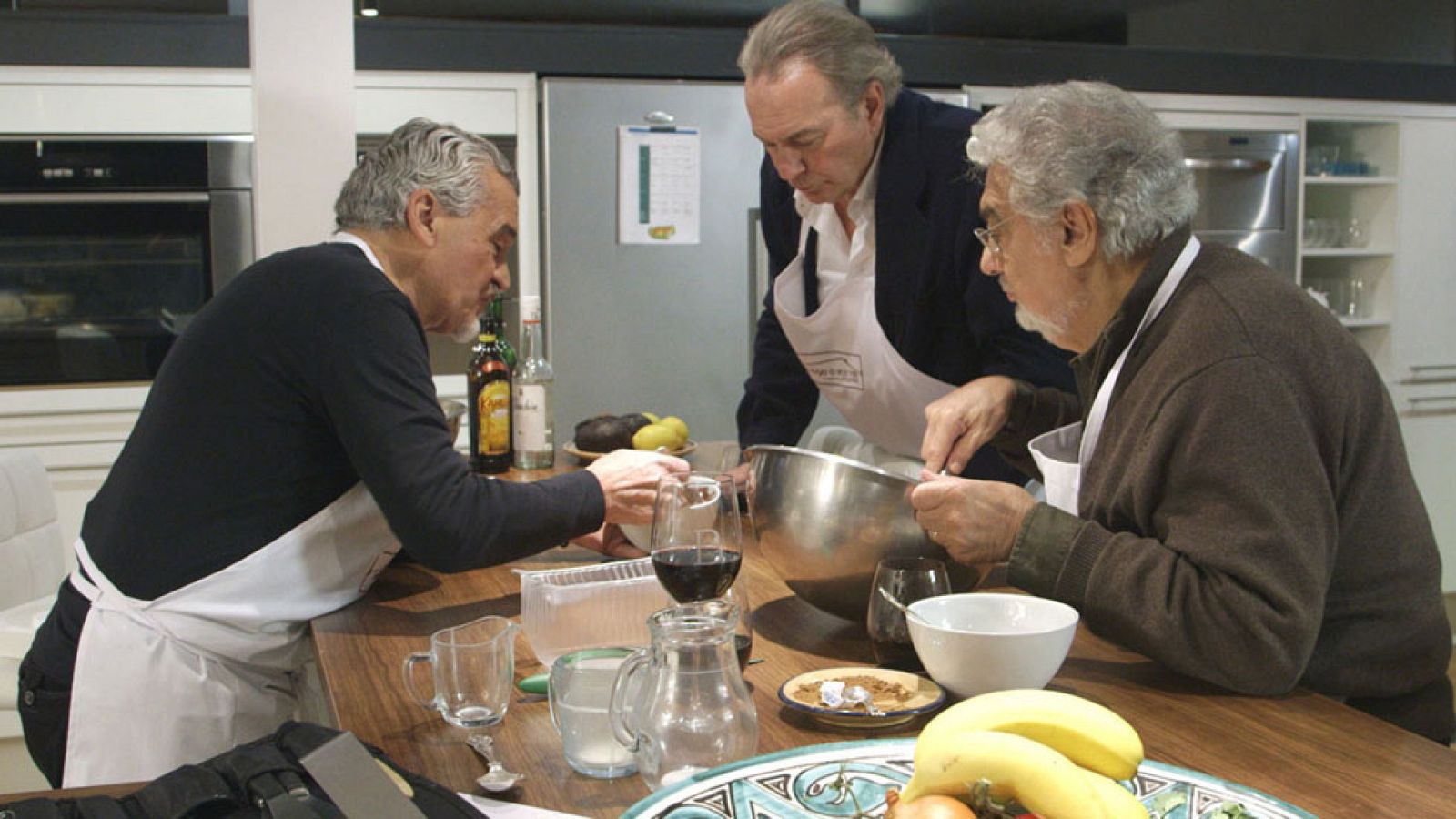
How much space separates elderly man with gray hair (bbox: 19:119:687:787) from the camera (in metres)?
1.57

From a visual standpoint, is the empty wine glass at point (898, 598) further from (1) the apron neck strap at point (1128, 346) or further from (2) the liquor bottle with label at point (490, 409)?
(2) the liquor bottle with label at point (490, 409)

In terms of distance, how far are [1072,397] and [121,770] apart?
132cm

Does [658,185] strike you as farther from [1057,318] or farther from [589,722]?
[589,722]

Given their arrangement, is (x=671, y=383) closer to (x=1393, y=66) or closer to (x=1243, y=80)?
(x=1243, y=80)

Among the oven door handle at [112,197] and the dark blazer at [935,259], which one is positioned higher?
the oven door handle at [112,197]

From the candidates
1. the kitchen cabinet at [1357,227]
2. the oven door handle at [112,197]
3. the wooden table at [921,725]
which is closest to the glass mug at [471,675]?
the wooden table at [921,725]

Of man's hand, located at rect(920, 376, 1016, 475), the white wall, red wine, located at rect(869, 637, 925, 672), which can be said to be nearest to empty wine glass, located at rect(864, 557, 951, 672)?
red wine, located at rect(869, 637, 925, 672)

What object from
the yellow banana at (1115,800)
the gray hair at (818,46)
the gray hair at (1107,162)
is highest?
the gray hair at (818,46)

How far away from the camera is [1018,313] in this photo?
1.64m

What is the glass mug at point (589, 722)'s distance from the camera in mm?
1058

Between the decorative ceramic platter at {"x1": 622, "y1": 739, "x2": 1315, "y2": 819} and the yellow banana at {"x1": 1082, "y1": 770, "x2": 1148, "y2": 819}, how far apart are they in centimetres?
11

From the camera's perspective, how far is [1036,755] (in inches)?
32.2

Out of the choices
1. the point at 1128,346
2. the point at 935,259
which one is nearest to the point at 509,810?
the point at 1128,346

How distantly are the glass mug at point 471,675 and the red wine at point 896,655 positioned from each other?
1.13 ft
